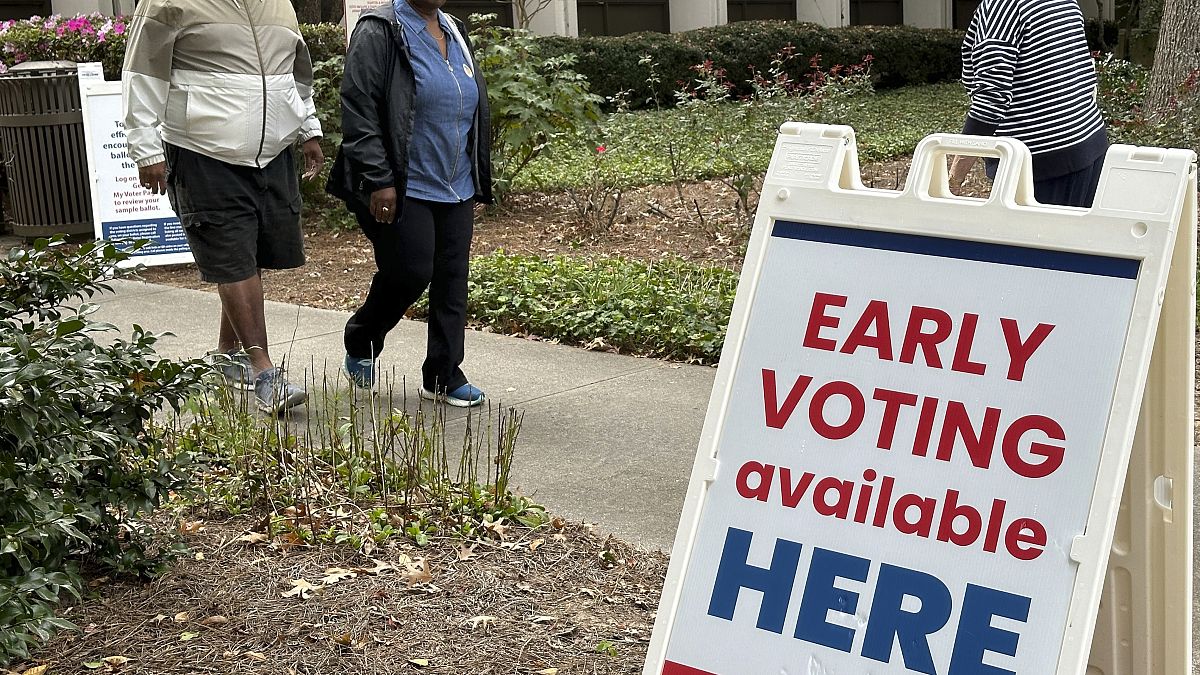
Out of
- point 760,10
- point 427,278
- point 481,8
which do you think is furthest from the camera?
point 760,10

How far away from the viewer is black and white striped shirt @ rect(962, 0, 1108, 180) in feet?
16.3

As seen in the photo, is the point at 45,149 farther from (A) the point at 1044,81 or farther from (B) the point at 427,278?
(A) the point at 1044,81

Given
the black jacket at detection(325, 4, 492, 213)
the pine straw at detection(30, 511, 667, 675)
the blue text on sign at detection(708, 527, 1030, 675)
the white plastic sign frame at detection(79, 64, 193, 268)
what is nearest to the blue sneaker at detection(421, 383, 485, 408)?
the black jacket at detection(325, 4, 492, 213)

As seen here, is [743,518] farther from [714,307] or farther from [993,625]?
[714,307]

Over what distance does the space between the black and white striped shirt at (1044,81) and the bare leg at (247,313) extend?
309 centimetres

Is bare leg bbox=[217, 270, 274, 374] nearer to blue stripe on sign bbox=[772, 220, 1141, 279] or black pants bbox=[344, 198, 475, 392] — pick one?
black pants bbox=[344, 198, 475, 392]

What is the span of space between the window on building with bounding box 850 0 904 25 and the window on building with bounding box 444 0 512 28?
10.4 meters

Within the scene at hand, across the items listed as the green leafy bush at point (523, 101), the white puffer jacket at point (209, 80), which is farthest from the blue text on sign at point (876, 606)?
the green leafy bush at point (523, 101)

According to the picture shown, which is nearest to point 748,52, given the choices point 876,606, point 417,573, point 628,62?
point 628,62

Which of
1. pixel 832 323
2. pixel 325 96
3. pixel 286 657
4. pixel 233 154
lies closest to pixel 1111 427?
pixel 832 323

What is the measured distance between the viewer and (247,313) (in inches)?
213

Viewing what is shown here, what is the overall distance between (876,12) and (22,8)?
66.3 feet

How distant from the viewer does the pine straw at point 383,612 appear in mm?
3207

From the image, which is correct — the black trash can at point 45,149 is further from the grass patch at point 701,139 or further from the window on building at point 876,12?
the window on building at point 876,12
